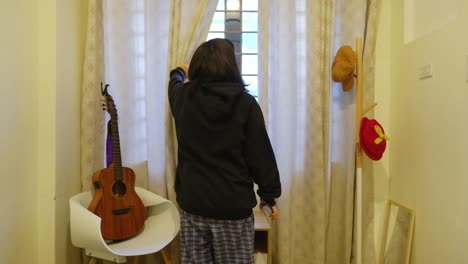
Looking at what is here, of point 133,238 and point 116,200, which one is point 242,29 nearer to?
point 116,200

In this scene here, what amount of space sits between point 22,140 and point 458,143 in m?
2.21

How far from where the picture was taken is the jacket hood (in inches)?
47.0

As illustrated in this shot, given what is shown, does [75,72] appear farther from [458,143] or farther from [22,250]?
[458,143]

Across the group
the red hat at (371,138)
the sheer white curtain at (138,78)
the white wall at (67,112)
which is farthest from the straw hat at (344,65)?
the white wall at (67,112)

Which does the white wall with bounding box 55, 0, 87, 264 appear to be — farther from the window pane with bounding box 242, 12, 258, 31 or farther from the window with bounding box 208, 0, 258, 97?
the window pane with bounding box 242, 12, 258, 31

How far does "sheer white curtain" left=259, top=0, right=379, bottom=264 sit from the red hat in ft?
0.72

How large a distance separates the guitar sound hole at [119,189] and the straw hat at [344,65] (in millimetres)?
1409

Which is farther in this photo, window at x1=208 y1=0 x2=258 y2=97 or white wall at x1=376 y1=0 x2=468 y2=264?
window at x1=208 y1=0 x2=258 y2=97

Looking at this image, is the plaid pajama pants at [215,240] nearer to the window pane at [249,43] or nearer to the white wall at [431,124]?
the white wall at [431,124]

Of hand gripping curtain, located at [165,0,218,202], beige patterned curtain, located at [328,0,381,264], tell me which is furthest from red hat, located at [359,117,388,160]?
hand gripping curtain, located at [165,0,218,202]

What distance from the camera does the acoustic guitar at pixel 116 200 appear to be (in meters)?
1.46

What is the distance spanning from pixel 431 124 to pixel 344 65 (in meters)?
0.58

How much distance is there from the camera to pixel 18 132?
1439mm

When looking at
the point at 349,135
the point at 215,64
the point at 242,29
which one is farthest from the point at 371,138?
the point at 242,29
